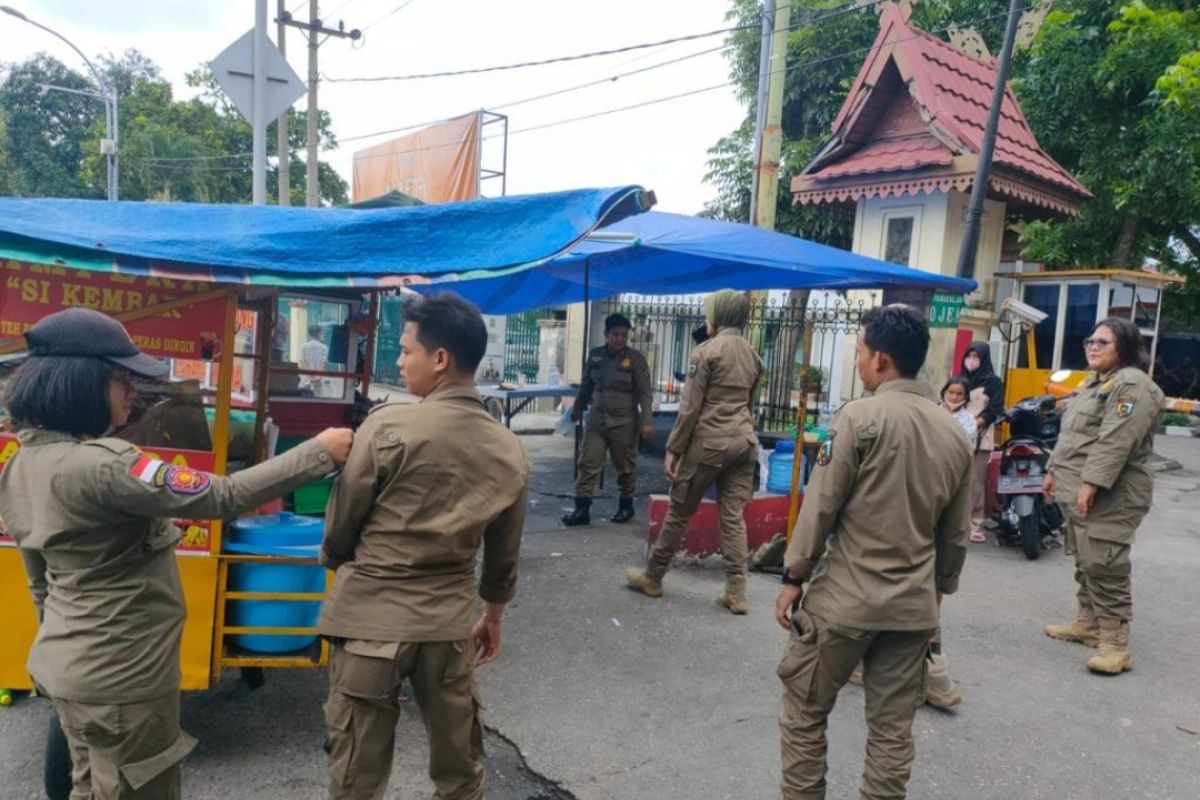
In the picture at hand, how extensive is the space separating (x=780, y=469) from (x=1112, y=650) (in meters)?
2.74

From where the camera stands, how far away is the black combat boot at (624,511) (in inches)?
271

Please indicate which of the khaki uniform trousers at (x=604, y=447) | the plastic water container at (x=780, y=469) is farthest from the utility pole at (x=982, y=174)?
the khaki uniform trousers at (x=604, y=447)

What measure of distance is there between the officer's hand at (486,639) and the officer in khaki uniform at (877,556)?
3.04ft

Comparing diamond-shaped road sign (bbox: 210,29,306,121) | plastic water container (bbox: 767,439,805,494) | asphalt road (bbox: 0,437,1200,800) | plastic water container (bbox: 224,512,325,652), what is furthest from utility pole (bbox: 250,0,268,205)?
plastic water container (bbox: 767,439,805,494)

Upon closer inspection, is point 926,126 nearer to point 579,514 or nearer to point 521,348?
point 579,514

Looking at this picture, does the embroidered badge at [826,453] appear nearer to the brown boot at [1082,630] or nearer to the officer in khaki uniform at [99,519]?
the officer in khaki uniform at [99,519]

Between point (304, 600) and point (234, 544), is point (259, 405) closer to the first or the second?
point (234, 544)

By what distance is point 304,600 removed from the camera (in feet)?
10.3

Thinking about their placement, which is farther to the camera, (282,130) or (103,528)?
(282,130)

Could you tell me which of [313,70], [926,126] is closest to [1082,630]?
[926,126]

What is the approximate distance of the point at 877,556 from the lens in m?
2.49

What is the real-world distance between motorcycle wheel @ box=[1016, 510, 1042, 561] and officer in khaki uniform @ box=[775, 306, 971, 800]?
4.44 m

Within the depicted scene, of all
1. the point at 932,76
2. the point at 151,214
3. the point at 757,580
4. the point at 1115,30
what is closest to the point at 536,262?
the point at 151,214

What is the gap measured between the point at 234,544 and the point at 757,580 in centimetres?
346
